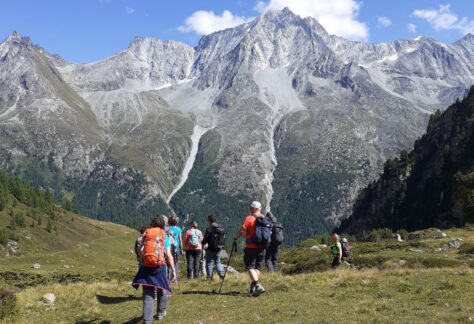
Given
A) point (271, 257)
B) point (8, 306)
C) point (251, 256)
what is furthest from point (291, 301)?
point (8, 306)

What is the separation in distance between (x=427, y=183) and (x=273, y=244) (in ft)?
403

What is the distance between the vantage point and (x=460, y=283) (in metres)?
15.8

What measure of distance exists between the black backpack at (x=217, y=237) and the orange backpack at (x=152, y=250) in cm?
837

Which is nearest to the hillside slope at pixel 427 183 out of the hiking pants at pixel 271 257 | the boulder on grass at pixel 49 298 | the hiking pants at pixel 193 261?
the hiking pants at pixel 271 257

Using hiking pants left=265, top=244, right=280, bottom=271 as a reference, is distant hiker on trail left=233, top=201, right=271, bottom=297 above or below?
above

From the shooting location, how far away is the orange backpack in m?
13.0

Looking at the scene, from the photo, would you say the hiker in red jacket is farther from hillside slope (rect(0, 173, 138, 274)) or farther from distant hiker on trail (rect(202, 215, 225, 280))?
hillside slope (rect(0, 173, 138, 274))

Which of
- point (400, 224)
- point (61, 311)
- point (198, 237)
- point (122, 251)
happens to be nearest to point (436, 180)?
point (400, 224)

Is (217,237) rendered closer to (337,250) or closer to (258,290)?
(258,290)

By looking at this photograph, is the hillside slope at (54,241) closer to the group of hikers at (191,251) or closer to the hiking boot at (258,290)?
the group of hikers at (191,251)

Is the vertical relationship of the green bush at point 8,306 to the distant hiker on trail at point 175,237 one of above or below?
below

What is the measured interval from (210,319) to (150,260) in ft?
9.45

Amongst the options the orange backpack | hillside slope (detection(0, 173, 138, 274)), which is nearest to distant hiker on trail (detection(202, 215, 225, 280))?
the orange backpack

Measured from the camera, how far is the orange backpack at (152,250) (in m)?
13.0
